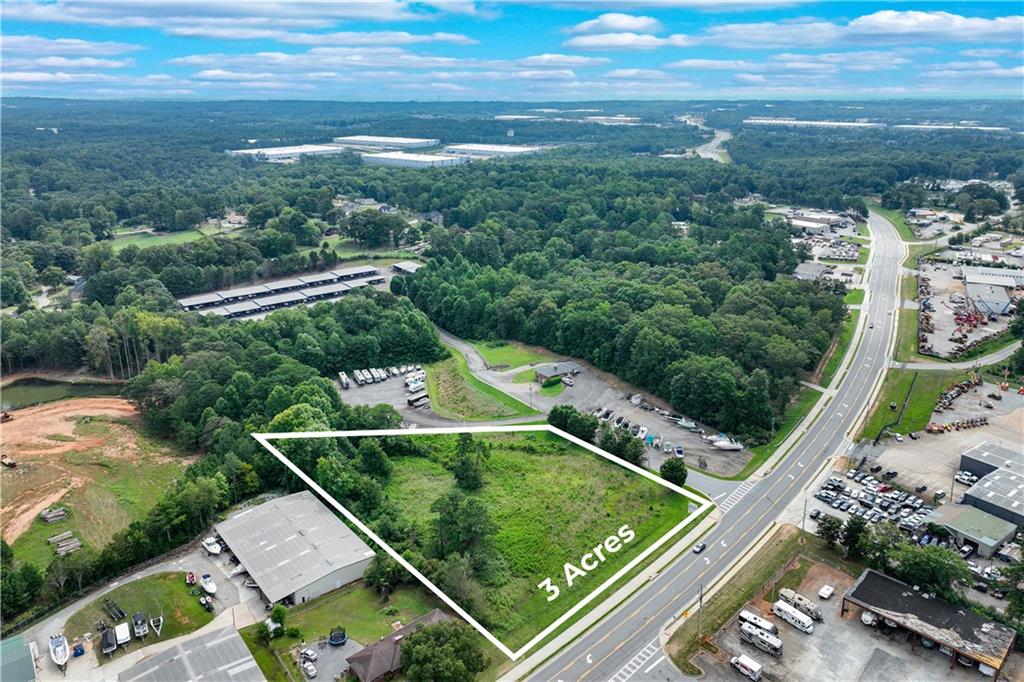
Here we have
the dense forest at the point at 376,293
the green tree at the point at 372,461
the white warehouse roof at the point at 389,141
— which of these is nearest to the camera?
the green tree at the point at 372,461

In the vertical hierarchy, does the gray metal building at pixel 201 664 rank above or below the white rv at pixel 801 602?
above

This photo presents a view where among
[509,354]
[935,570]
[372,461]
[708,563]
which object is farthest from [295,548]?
[509,354]

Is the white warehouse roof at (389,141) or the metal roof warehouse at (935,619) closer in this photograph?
the metal roof warehouse at (935,619)

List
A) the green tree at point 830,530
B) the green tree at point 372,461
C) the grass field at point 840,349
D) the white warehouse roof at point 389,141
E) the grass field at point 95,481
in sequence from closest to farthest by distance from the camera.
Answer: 1. the green tree at point 830,530
2. the grass field at point 95,481
3. the green tree at point 372,461
4. the grass field at point 840,349
5. the white warehouse roof at point 389,141

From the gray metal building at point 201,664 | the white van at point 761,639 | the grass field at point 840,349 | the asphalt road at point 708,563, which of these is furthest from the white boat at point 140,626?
the grass field at point 840,349

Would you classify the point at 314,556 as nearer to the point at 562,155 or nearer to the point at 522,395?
the point at 522,395

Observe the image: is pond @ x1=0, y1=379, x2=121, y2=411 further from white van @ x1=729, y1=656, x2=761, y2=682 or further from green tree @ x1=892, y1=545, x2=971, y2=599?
green tree @ x1=892, y1=545, x2=971, y2=599

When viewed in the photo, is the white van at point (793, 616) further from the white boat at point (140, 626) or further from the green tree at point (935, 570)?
the white boat at point (140, 626)

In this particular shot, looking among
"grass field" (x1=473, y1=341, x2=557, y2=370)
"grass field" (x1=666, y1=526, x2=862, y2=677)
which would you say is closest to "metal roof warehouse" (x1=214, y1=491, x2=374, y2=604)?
"grass field" (x1=666, y1=526, x2=862, y2=677)
